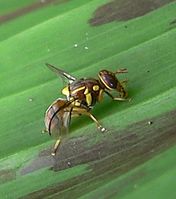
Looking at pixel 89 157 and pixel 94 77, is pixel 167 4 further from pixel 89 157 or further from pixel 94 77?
pixel 89 157

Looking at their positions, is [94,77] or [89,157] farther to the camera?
[94,77]

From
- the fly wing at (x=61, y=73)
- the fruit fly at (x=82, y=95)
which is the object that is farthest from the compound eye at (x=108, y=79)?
the fly wing at (x=61, y=73)

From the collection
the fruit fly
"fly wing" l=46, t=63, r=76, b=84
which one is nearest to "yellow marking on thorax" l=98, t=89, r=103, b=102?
the fruit fly

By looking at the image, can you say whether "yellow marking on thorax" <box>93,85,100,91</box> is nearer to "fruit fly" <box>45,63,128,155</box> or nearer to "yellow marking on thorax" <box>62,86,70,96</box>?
"fruit fly" <box>45,63,128,155</box>

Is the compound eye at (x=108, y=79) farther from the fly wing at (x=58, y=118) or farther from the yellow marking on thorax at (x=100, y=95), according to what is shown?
the fly wing at (x=58, y=118)

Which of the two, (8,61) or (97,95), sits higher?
(8,61)

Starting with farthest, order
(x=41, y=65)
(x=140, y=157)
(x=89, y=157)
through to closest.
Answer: (x=41, y=65) → (x=89, y=157) → (x=140, y=157)

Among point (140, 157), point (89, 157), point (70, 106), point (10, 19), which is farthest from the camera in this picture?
point (10, 19)

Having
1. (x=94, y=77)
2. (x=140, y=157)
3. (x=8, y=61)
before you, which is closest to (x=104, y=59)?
(x=94, y=77)
